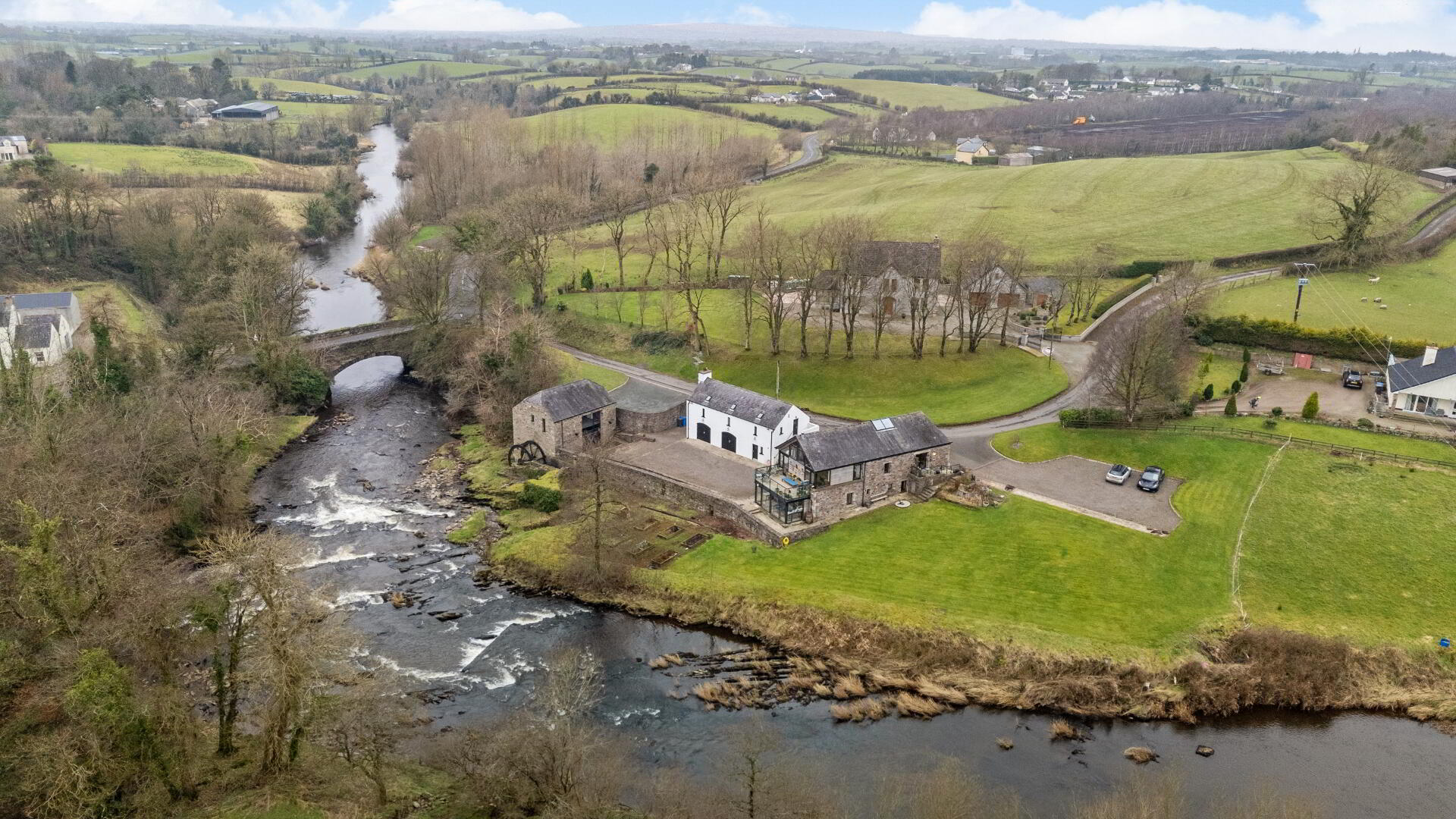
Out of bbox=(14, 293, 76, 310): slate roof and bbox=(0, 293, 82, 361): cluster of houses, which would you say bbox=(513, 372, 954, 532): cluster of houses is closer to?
bbox=(0, 293, 82, 361): cluster of houses

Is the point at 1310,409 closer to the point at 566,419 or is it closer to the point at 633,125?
the point at 566,419

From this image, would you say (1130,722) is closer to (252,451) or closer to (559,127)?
(252,451)

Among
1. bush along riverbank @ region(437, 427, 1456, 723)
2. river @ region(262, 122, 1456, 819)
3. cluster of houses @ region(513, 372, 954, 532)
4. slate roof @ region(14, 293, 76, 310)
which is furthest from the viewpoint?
slate roof @ region(14, 293, 76, 310)

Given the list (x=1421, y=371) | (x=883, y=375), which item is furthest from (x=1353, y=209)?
(x=883, y=375)

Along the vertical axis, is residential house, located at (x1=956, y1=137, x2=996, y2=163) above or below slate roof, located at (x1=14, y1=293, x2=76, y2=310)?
above

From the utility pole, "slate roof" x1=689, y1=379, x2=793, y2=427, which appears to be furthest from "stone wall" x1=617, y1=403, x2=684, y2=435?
the utility pole

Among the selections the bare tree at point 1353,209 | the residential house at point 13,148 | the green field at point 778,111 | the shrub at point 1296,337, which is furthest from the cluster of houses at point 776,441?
the green field at point 778,111
